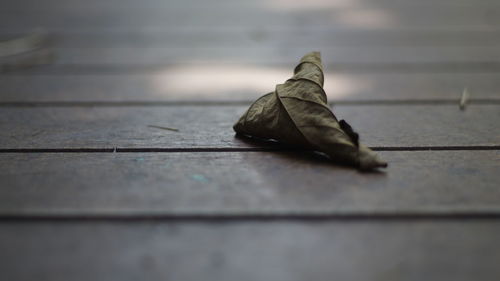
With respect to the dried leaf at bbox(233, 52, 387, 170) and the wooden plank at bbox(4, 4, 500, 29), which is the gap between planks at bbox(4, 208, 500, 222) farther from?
the wooden plank at bbox(4, 4, 500, 29)

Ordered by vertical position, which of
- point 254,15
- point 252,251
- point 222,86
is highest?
point 254,15

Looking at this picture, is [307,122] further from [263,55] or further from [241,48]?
[241,48]

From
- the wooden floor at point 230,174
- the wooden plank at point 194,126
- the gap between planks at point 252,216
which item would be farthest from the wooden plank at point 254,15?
the gap between planks at point 252,216

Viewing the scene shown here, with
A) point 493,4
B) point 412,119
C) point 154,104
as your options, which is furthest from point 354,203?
point 493,4

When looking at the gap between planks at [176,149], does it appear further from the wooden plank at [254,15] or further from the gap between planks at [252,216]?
the wooden plank at [254,15]

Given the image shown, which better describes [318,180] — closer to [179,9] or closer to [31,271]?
[31,271]

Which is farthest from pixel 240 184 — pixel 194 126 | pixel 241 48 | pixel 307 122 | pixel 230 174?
pixel 241 48

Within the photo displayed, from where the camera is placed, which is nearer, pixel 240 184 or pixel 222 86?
pixel 240 184

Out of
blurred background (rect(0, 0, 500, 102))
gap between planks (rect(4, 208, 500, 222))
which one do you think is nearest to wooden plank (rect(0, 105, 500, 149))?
blurred background (rect(0, 0, 500, 102))
